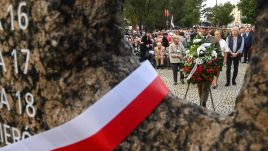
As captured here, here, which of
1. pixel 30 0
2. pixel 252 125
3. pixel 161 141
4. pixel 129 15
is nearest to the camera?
pixel 252 125

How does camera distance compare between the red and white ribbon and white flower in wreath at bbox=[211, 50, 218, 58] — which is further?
white flower in wreath at bbox=[211, 50, 218, 58]

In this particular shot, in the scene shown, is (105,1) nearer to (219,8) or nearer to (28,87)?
(28,87)

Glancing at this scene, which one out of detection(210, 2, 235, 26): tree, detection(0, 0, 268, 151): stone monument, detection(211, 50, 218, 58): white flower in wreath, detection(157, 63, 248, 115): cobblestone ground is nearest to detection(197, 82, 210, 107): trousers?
detection(157, 63, 248, 115): cobblestone ground

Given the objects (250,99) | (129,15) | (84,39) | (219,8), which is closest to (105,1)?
(84,39)

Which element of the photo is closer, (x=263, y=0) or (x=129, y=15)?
(x=263, y=0)

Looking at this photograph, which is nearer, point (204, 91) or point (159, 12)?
point (204, 91)

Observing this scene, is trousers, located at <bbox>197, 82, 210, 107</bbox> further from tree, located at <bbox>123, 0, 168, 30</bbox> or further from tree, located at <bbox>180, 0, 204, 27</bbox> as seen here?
tree, located at <bbox>180, 0, 204, 27</bbox>

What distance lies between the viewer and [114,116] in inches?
54.2

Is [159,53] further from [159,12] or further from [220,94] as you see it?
[159,12]

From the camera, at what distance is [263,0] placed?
1131mm

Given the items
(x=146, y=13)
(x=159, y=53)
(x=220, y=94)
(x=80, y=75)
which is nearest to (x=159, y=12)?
(x=146, y=13)

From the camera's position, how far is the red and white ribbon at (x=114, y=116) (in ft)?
4.47

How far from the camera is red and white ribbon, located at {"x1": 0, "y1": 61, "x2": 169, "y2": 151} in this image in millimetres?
1363

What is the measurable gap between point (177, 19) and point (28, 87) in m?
62.0
